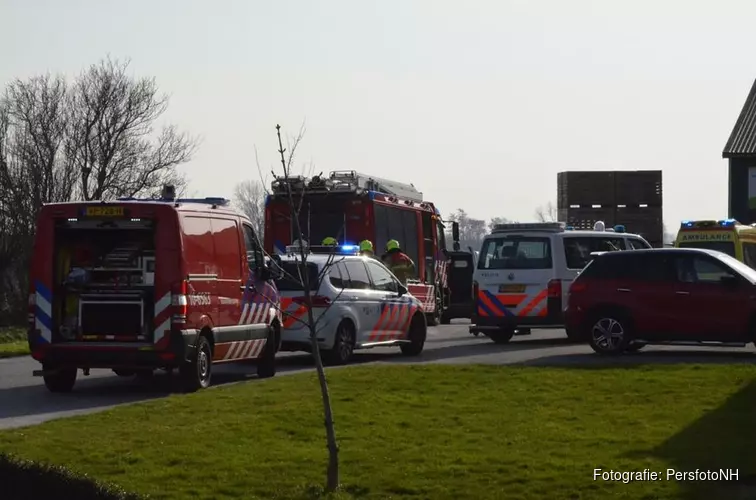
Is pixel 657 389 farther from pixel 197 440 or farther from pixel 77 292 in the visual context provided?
pixel 77 292

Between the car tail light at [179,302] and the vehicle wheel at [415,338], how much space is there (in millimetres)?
7227

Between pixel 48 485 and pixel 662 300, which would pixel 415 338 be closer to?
pixel 662 300

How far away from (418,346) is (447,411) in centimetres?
953

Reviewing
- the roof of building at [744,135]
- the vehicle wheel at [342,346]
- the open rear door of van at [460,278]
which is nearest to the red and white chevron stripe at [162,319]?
the vehicle wheel at [342,346]

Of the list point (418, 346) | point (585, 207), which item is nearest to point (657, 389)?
point (418, 346)

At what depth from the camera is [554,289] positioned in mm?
24859

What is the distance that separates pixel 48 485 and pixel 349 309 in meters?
11.1

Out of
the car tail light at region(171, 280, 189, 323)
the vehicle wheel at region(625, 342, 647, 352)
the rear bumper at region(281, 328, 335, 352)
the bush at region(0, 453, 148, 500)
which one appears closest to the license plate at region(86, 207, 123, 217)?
the car tail light at region(171, 280, 189, 323)

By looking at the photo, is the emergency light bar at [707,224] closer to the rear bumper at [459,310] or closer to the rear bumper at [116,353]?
the rear bumper at [459,310]

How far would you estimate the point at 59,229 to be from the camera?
17109mm

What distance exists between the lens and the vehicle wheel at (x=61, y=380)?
682 inches

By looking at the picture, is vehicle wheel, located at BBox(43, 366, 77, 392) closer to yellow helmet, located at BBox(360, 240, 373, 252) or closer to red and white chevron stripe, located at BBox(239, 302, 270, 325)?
red and white chevron stripe, located at BBox(239, 302, 270, 325)

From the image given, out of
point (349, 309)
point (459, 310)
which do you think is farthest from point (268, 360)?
point (459, 310)

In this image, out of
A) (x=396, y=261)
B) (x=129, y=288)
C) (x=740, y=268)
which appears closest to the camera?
(x=129, y=288)
